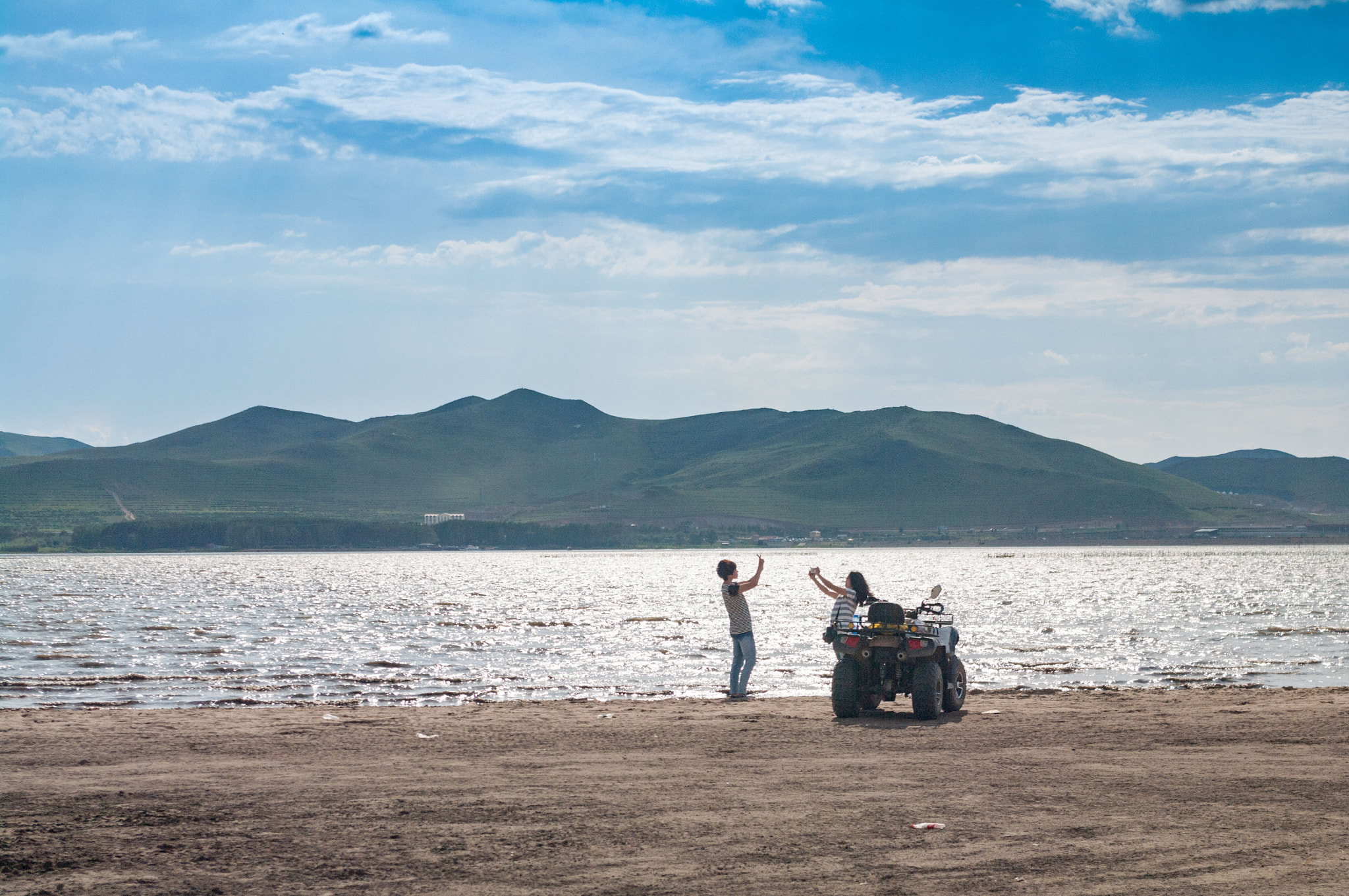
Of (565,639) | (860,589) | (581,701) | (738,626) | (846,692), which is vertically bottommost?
(565,639)

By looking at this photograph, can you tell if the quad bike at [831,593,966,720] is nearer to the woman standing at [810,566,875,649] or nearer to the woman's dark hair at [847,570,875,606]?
the woman standing at [810,566,875,649]

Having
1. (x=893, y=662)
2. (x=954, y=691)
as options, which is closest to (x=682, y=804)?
(x=893, y=662)

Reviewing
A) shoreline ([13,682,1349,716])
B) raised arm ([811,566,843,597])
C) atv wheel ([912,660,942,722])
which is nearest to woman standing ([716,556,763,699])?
shoreline ([13,682,1349,716])

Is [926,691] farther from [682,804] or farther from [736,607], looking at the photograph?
[682,804]

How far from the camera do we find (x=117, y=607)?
5969cm

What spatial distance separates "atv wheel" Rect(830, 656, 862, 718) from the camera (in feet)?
54.5

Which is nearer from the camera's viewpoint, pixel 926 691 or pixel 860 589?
pixel 926 691

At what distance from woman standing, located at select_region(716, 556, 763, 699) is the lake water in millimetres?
2595

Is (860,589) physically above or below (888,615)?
above

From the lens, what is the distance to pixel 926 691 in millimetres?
16453

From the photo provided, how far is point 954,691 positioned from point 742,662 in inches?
144

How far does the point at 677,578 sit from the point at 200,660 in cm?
8840

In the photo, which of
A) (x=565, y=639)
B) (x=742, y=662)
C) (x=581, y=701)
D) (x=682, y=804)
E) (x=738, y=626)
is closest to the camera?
(x=682, y=804)

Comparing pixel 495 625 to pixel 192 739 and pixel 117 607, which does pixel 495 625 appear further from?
pixel 192 739
